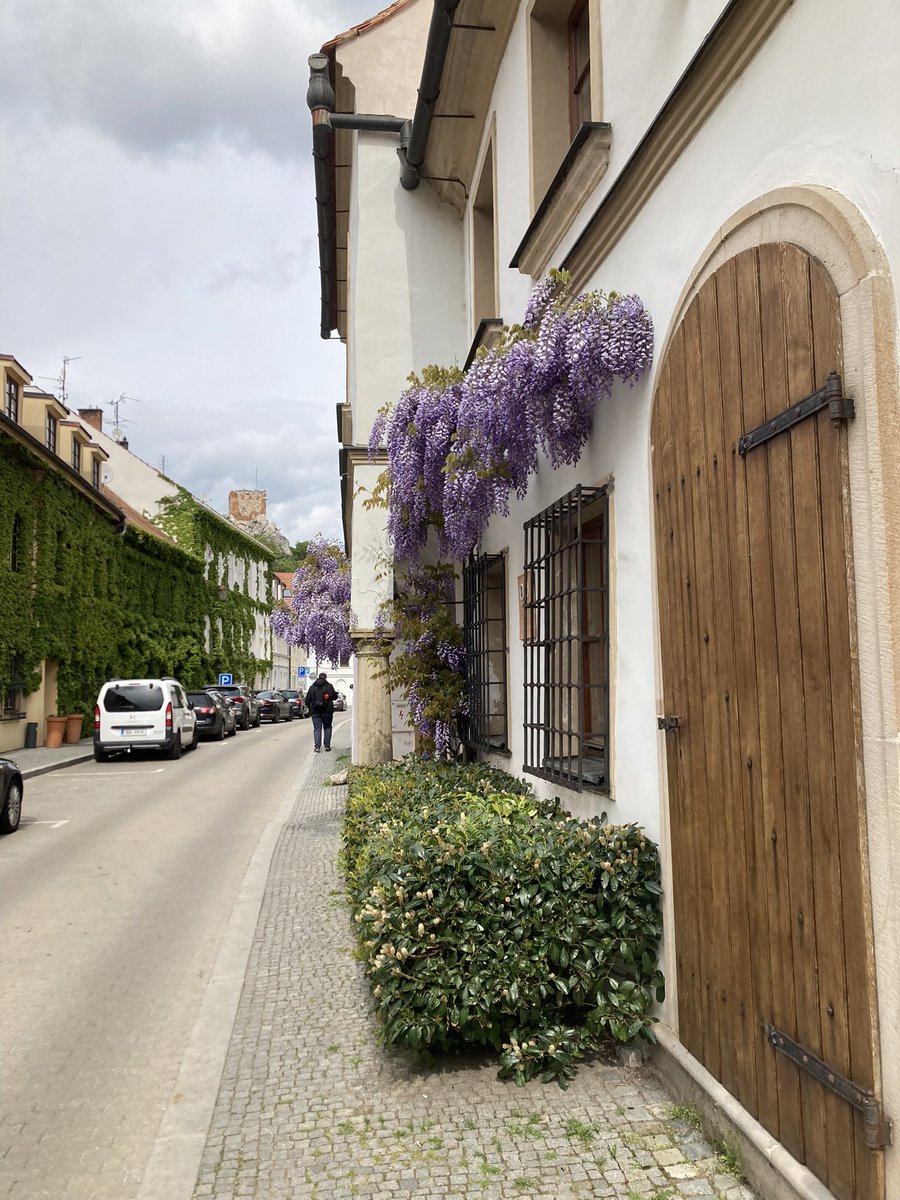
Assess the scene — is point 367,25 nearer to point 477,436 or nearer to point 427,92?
point 427,92

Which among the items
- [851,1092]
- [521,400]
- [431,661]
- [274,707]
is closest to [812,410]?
[851,1092]

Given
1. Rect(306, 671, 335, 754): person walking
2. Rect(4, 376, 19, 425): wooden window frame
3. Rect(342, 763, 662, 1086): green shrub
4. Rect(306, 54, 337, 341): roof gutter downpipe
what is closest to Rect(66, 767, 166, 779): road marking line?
Rect(306, 671, 335, 754): person walking

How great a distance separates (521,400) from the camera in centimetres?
477

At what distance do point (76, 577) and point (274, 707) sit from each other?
49.0 ft

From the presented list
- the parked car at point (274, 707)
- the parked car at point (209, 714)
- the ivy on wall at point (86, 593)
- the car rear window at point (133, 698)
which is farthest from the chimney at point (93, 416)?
the car rear window at point (133, 698)

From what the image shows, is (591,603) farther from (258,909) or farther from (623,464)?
(258,909)

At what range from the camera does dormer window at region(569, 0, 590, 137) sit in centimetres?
566

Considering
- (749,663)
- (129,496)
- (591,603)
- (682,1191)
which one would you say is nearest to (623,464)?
(591,603)

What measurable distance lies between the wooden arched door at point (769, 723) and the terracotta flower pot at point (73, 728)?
77.2 ft

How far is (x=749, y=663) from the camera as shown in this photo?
303 centimetres

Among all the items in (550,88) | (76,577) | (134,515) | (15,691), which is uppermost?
(134,515)

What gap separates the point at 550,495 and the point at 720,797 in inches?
117

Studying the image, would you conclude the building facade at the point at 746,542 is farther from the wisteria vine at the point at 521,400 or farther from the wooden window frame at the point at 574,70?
the wisteria vine at the point at 521,400

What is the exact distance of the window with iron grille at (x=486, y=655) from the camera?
8.07 m
